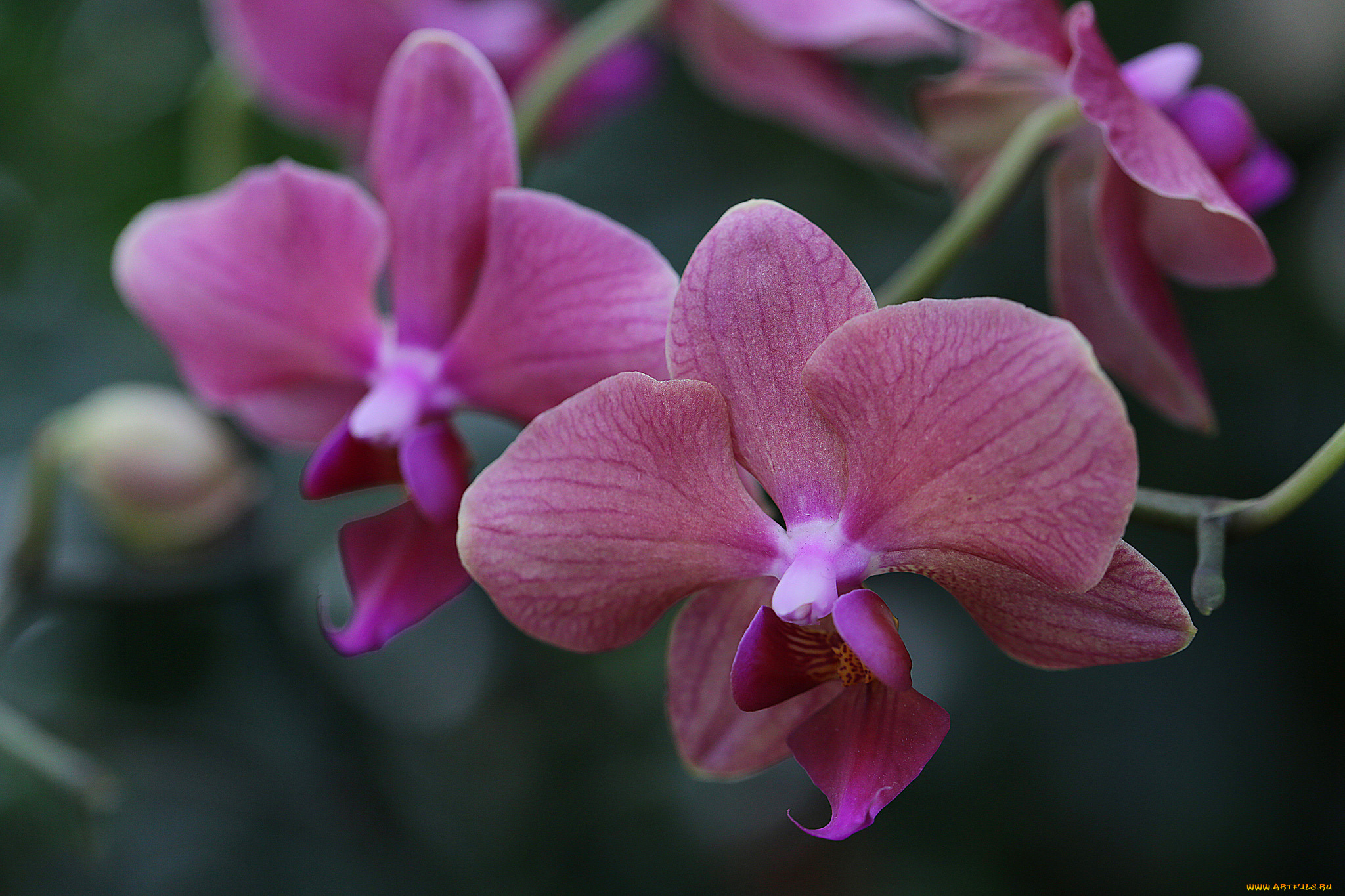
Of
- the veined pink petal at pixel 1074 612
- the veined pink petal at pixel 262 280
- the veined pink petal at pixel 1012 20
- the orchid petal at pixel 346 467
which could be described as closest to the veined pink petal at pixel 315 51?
the veined pink petal at pixel 262 280

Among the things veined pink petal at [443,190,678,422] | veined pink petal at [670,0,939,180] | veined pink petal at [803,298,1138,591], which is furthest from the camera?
veined pink petal at [670,0,939,180]

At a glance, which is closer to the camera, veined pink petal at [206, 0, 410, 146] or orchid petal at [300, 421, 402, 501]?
orchid petal at [300, 421, 402, 501]

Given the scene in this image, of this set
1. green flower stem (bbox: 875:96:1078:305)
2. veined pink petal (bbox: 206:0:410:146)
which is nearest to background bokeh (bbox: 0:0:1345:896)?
veined pink petal (bbox: 206:0:410:146)

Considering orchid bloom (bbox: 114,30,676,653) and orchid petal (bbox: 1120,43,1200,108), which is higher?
orchid petal (bbox: 1120,43,1200,108)

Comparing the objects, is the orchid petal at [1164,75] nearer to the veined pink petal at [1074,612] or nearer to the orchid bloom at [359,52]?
the veined pink petal at [1074,612]

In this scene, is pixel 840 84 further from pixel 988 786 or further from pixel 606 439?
pixel 988 786

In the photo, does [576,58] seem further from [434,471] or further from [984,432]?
[984,432]

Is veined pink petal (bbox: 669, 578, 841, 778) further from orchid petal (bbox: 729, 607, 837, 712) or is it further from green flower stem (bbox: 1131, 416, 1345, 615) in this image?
green flower stem (bbox: 1131, 416, 1345, 615)
